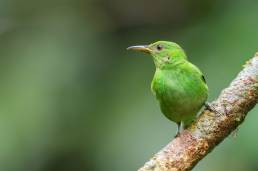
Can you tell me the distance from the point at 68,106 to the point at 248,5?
2.18 meters

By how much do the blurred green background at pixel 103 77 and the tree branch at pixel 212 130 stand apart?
206cm

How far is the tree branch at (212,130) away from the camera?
Result: 3486mm

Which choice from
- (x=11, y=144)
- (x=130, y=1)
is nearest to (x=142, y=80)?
(x=11, y=144)

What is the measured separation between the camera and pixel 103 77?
26.0 ft

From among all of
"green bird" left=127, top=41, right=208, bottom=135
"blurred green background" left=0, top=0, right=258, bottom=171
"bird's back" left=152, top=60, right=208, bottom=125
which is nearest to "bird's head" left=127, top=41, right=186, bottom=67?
"green bird" left=127, top=41, right=208, bottom=135

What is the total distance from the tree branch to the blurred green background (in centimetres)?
206

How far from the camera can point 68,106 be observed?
780cm

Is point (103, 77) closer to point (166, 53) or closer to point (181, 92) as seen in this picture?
point (166, 53)

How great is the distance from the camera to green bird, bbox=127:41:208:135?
3.74 meters

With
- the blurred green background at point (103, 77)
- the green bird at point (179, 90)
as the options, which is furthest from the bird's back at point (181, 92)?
the blurred green background at point (103, 77)

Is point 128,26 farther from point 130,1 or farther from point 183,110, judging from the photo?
point 183,110

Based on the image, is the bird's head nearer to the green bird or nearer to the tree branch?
the green bird

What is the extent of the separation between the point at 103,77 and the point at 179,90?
418cm

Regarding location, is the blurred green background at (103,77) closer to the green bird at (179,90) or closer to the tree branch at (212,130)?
the green bird at (179,90)
